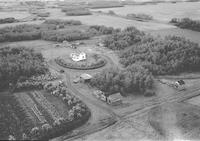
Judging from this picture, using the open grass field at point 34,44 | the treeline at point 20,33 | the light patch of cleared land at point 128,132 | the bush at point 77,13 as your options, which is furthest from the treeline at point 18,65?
the bush at point 77,13

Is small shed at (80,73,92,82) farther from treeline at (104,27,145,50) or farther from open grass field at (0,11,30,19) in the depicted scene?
open grass field at (0,11,30,19)

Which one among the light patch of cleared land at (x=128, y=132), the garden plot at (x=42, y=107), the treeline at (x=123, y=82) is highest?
the treeline at (x=123, y=82)

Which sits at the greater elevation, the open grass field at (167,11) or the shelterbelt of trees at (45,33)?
Answer: the open grass field at (167,11)

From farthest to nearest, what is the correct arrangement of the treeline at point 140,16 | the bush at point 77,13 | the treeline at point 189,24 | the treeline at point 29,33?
the bush at point 77,13, the treeline at point 140,16, the treeline at point 189,24, the treeline at point 29,33

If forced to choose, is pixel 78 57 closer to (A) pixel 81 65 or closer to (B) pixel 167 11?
(A) pixel 81 65

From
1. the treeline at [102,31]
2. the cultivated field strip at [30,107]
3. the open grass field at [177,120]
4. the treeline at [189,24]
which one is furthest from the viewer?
the treeline at [189,24]

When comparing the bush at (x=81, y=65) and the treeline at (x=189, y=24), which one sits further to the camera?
the treeline at (x=189, y=24)

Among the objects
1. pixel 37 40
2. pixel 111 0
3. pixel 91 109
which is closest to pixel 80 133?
pixel 91 109

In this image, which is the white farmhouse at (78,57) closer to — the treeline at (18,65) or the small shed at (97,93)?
A: the treeline at (18,65)
